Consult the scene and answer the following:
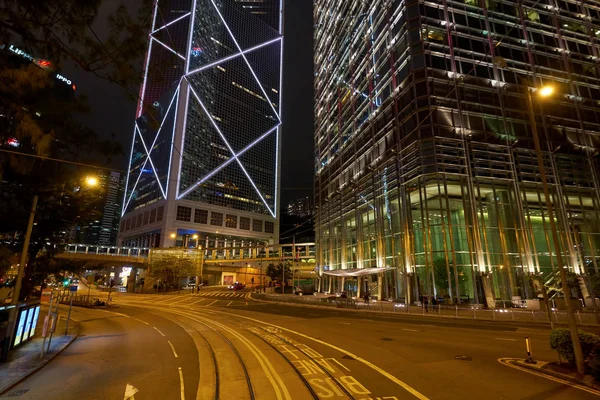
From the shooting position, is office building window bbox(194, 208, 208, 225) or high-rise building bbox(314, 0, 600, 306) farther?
office building window bbox(194, 208, 208, 225)

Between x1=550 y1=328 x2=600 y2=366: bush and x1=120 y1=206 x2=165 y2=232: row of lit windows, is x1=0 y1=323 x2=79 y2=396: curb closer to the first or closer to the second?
x1=550 y1=328 x2=600 y2=366: bush

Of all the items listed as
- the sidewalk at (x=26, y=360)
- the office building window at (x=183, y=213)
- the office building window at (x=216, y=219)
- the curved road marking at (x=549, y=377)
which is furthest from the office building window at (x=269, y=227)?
the curved road marking at (x=549, y=377)

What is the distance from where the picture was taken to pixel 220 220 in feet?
343

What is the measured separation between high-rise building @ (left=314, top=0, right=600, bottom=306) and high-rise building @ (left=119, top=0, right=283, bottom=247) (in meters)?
64.4

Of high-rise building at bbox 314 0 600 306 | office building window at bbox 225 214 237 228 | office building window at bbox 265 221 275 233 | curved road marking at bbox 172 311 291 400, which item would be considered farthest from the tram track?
office building window at bbox 265 221 275 233

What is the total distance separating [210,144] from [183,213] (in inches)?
1041

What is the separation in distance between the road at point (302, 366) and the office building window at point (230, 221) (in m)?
89.6

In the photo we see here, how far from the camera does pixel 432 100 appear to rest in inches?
1395

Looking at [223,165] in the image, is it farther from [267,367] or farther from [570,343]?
[570,343]

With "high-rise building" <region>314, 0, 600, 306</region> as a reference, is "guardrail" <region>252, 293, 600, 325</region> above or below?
below

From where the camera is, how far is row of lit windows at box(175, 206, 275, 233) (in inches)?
3734

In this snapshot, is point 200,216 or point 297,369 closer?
point 297,369

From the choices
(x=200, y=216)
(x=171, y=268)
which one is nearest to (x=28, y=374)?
(x=171, y=268)

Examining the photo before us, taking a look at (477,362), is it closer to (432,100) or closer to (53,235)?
(53,235)
